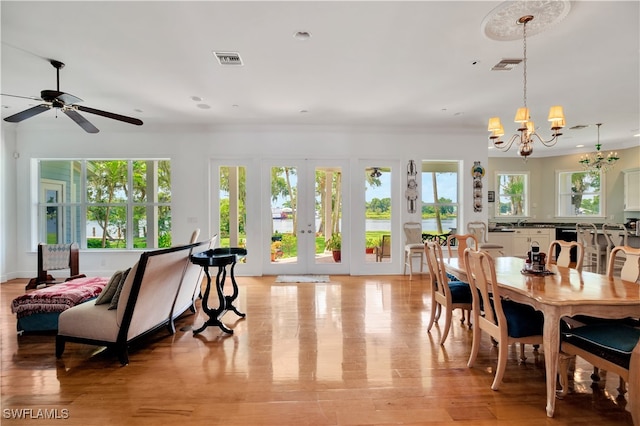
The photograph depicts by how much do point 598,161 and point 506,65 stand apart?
200 inches

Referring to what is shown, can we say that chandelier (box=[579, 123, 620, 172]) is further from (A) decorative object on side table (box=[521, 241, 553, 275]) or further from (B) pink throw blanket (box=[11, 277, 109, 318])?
(B) pink throw blanket (box=[11, 277, 109, 318])

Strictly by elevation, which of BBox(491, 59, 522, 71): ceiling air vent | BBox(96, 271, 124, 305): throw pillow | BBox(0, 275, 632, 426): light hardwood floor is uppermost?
BBox(491, 59, 522, 71): ceiling air vent

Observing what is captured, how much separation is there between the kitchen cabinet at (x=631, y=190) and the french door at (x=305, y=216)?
6.90 metres

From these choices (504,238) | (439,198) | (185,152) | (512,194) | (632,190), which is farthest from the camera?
(512,194)

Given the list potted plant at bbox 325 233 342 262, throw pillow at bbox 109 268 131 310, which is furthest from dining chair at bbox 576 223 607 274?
throw pillow at bbox 109 268 131 310

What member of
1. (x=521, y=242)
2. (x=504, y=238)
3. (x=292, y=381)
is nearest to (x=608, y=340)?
(x=292, y=381)

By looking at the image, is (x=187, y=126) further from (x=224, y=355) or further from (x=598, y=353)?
(x=598, y=353)

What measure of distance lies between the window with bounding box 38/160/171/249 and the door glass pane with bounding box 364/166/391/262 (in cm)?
401

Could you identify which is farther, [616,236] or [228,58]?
[616,236]

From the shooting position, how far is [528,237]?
7727mm

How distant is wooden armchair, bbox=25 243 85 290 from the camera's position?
446 centimetres

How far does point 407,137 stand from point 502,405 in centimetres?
494

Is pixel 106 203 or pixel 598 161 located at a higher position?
pixel 598 161

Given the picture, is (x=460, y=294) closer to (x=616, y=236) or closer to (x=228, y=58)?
(x=228, y=58)
